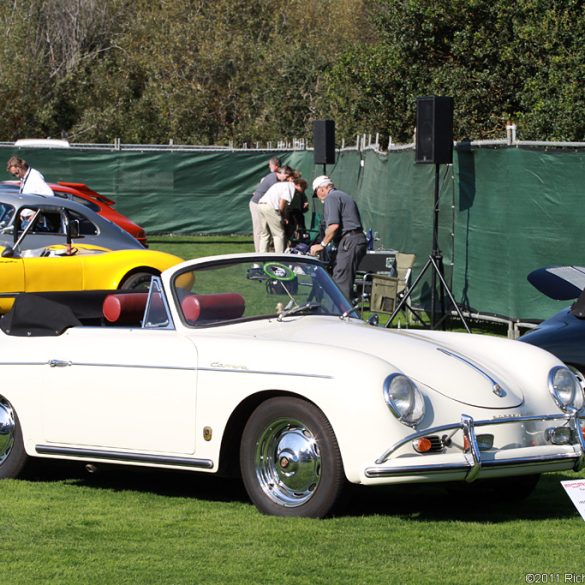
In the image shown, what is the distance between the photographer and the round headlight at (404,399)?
6020 millimetres

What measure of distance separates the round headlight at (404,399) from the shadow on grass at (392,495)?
51 cm

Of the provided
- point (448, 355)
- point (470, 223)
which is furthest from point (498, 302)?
point (448, 355)

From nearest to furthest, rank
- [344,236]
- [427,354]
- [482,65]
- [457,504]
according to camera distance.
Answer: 1. [427,354]
2. [457,504]
3. [344,236]
4. [482,65]

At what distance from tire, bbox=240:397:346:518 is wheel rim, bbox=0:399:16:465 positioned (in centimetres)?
172

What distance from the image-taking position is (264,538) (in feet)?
19.2

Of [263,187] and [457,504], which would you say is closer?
[457,504]

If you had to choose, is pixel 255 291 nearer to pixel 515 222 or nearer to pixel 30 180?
pixel 515 222

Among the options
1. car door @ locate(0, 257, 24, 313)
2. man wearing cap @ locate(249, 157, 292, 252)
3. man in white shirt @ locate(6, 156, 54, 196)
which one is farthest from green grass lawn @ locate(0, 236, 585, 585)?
man wearing cap @ locate(249, 157, 292, 252)

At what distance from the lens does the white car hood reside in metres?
6.33

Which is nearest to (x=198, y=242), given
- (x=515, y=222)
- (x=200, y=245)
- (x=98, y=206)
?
(x=200, y=245)

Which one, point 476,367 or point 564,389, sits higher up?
point 476,367

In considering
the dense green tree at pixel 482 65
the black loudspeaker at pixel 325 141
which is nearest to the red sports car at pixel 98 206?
the black loudspeaker at pixel 325 141

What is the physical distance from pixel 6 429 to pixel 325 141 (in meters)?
15.5

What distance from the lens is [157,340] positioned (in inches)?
271
